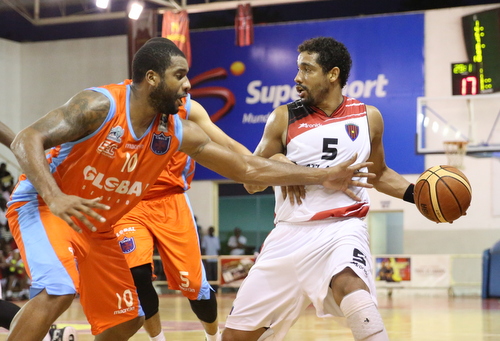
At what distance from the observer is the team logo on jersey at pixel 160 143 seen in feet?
12.5

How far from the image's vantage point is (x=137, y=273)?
5191 mm

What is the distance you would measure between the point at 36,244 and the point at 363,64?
15.5 metres

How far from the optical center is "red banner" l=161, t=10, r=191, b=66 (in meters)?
17.2

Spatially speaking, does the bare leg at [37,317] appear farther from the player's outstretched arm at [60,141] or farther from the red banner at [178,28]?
the red banner at [178,28]

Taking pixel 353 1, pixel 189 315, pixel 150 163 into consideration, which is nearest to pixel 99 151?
pixel 150 163

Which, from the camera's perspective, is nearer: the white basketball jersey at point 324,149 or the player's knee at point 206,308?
the white basketball jersey at point 324,149

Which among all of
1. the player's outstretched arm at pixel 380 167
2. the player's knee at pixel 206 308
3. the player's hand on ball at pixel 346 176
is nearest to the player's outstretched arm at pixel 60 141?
the player's hand on ball at pixel 346 176

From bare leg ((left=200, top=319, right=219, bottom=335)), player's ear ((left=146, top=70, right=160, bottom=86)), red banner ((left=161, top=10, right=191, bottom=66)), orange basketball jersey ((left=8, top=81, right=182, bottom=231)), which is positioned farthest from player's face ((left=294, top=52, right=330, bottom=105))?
red banner ((left=161, top=10, right=191, bottom=66))

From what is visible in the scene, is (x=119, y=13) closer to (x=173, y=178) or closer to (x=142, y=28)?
(x=142, y=28)

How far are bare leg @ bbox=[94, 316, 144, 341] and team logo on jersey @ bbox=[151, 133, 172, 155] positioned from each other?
42.2 inches

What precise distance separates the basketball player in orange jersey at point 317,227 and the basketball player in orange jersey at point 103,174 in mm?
222

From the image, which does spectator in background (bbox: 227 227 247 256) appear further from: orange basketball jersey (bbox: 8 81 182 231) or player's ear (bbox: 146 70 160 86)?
player's ear (bbox: 146 70 160 86)

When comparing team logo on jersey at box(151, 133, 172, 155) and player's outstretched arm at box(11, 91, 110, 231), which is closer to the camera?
player's outstretched arm at box(11, 91, 110, 231)

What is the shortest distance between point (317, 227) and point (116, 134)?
1356 mm
